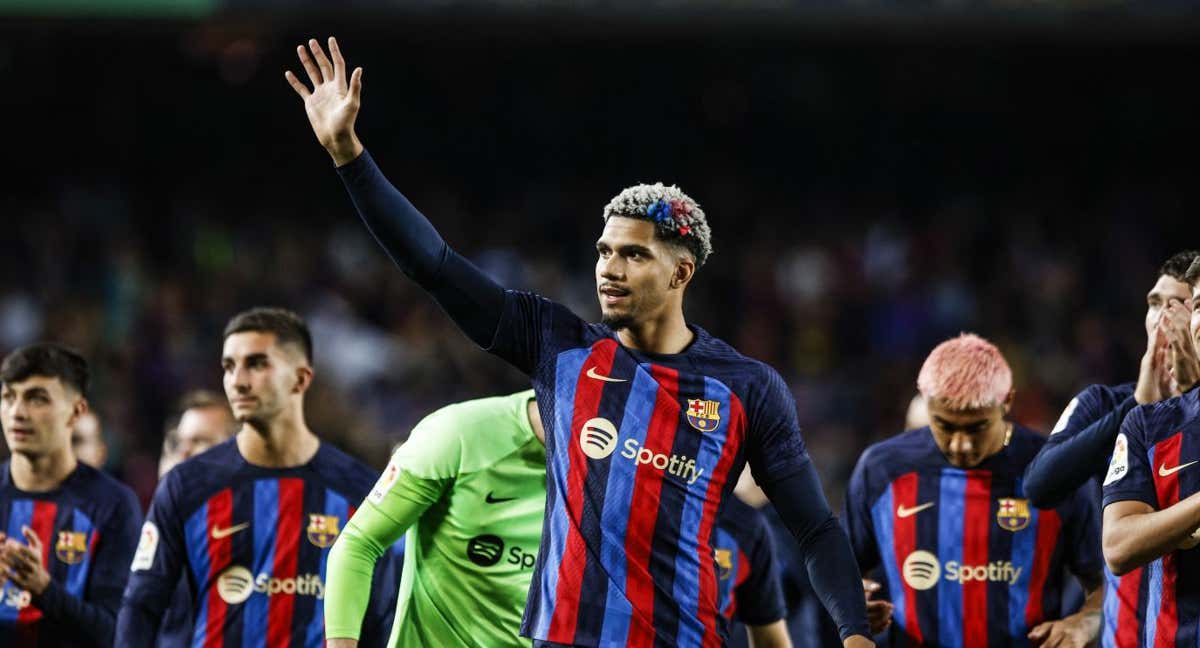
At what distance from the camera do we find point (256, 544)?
20.3ft

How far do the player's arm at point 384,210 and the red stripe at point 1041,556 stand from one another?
9.19 feet

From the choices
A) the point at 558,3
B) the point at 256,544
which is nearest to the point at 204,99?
the point at 558,3

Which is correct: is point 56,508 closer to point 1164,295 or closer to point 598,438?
point 598,438

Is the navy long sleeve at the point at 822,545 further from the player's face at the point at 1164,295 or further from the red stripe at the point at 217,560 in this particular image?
the red stripe at the point at 217,560

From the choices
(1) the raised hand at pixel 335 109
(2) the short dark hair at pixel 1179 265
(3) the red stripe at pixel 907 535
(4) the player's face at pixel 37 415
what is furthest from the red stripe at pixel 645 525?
(4) the player's face at pixel 37 415

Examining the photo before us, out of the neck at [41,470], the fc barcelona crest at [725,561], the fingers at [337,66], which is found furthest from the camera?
the neck at [41,470]

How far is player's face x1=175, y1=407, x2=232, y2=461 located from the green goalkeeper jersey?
2.56m

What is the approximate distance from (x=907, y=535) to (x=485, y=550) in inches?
70.5

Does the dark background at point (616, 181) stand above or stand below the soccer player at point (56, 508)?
above

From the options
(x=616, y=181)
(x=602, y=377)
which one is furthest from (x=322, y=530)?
(x=616, y=181)

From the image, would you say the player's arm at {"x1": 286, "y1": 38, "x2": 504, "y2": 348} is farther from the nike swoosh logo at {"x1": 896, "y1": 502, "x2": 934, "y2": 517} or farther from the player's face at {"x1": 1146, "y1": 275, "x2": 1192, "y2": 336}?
the nike swoosh logo at {"x1": 896, "y1": 502, "x2": 934, "y2": 517}

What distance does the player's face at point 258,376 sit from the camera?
636 cm

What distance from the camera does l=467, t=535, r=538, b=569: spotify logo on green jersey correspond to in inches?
213

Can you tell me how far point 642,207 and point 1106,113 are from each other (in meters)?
13.6
